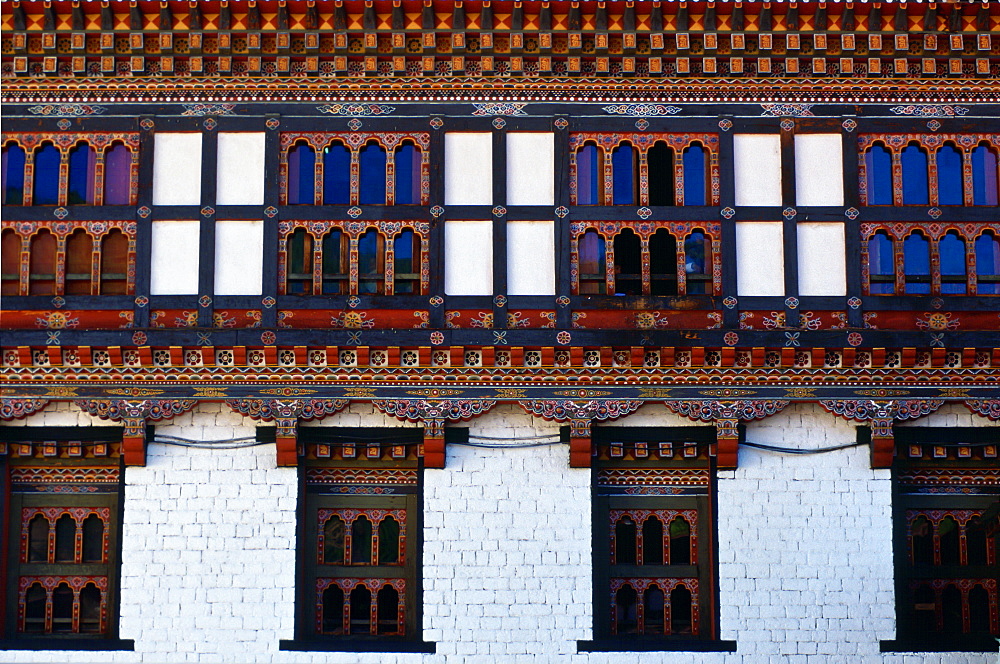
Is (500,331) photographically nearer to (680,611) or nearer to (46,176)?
(680,611)

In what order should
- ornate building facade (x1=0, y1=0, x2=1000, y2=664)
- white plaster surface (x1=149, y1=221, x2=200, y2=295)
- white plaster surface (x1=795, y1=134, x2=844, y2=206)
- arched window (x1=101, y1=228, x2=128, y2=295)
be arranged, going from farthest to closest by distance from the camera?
white plaster surface (x1=795, y1=134, x2=844, y2=206) < arched window (x1=101, y1=228, x2=128, y2=295) < white plaster surface (x1=149, y1=221, x2=200, y2=295) < ornate building facade (x1=0, y1=0, x2=1000, y2=664)

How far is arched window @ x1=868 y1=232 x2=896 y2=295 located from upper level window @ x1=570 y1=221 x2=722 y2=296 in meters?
1.79

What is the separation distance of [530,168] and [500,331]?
2004 mm

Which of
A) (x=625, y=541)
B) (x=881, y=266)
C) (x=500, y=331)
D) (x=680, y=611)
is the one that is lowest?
(x=680, y=611)

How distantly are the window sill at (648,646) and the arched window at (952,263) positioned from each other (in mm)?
4818

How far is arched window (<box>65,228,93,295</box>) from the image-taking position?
15039 millimetres

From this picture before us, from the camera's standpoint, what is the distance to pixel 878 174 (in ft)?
50.1

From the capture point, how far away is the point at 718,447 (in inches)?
578

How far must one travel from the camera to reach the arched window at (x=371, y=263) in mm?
15016

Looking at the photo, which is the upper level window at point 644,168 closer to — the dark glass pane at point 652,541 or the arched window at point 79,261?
the dark glass pane at point 652,541

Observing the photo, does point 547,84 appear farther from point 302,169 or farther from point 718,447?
point 718,447

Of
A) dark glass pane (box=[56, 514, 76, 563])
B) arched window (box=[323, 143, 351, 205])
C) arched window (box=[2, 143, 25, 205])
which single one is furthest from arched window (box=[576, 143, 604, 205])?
dark glass pane (box=[56, 514, 76, 563])

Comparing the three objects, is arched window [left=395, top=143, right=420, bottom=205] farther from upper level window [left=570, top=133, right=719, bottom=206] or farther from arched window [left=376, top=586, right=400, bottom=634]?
arched window [left=376, top=586, right=400, bottom=634]

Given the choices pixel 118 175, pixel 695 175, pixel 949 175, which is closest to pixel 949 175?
pixel 949 175
